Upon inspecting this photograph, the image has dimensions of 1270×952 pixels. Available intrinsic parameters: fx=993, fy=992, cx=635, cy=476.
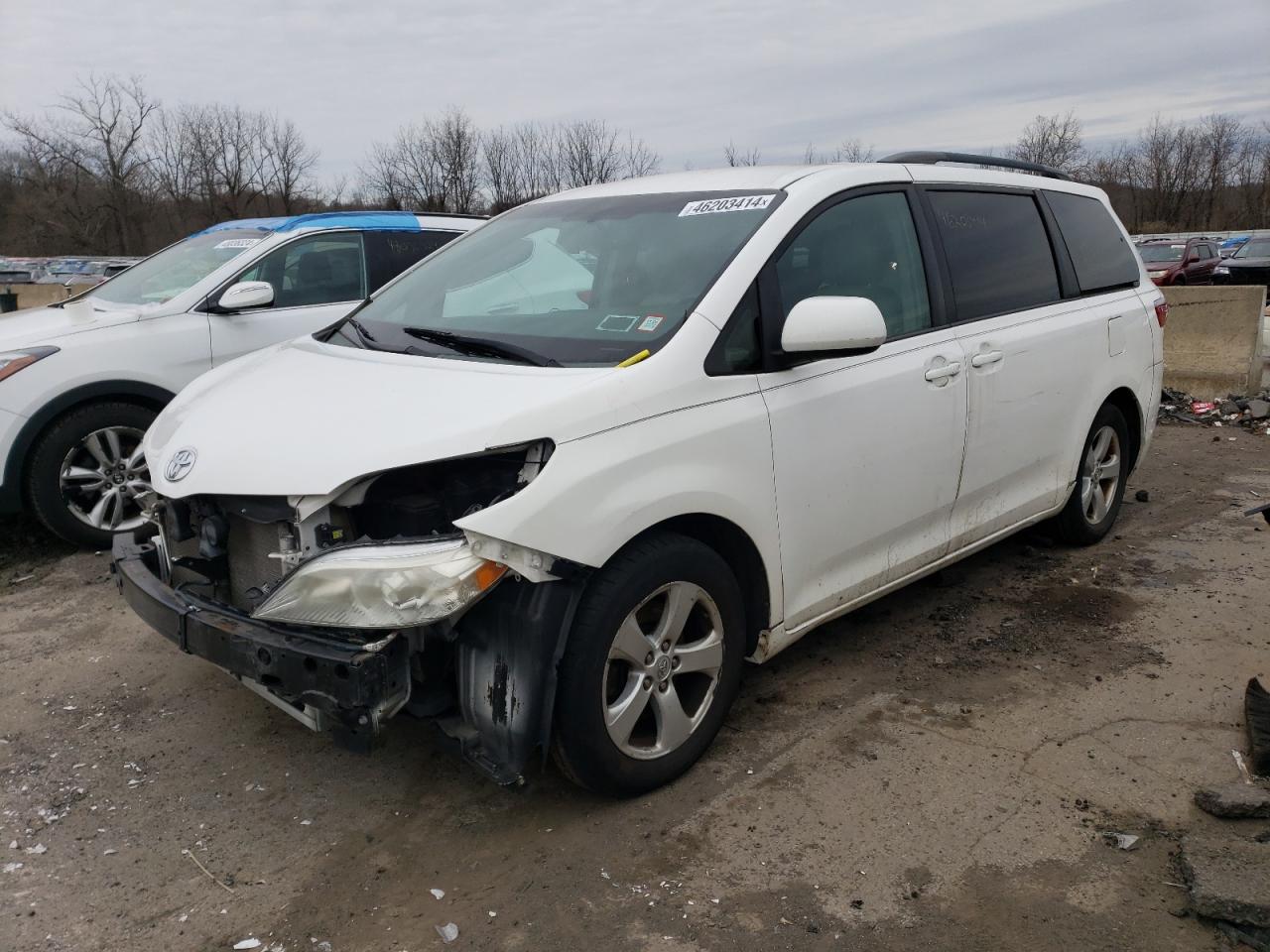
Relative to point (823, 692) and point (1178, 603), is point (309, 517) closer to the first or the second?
point (823, 692)

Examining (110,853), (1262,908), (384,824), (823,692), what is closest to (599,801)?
(384,824)

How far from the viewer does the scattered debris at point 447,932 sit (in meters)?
2.54

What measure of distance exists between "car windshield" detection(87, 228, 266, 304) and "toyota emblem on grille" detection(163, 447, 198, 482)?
11.1ft

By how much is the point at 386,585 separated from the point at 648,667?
0.86 meters

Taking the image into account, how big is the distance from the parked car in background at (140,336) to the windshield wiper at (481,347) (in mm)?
2051

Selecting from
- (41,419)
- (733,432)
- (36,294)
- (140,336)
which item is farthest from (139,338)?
(36,294)

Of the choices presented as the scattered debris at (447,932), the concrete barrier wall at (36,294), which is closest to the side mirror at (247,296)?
the scattered debris at (447,932)

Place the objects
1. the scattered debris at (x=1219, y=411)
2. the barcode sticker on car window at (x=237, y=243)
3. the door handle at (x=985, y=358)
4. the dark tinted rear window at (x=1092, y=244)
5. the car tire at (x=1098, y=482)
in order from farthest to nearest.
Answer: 1. the scattered debris at (x=1219, y=411)
2. the barcode sticker on car window at (x=237, y=243)
3. the car tire at (x=1098, y=482)
4. the dark tinted rear window at (x=1092, y=244)
5. the door handle at (x=985, y=358)

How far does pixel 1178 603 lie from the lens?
4691 millimetres

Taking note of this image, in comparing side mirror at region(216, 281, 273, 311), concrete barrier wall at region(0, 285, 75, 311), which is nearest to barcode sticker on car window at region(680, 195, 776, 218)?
side mirror at region(216, 281, 273, 311)

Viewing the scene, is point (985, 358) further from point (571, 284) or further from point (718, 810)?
point (718, 810)

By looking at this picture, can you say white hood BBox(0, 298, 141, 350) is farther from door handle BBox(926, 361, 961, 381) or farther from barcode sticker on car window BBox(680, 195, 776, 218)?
door handle BBox(926, 361, 961, 381)

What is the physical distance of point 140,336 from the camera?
5.72 meters

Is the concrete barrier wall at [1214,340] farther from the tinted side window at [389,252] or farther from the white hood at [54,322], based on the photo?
the white hood at [54,322]
